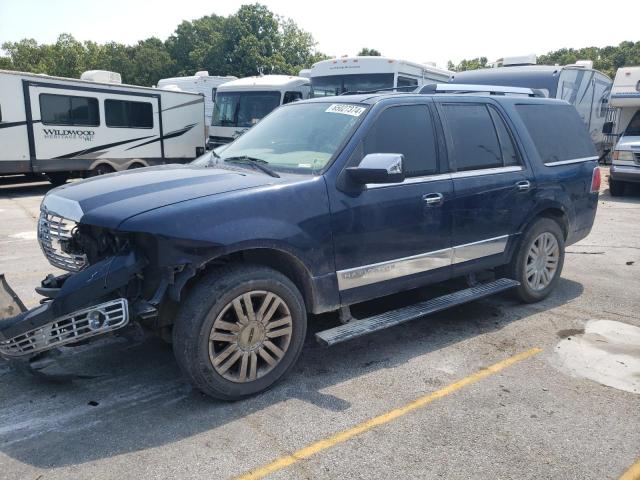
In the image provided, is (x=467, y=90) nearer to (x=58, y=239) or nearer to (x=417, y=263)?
(x=417, y=263)

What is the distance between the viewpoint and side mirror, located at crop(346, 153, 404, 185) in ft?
12.1

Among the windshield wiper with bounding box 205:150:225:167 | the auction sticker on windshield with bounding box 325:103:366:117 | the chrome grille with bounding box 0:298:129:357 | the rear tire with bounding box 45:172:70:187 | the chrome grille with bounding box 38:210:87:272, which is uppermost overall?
the auction sticker on windshield with bounding box 325:103:366:117

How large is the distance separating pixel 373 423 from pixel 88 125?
45.9 feet

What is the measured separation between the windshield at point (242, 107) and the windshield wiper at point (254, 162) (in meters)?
11.6

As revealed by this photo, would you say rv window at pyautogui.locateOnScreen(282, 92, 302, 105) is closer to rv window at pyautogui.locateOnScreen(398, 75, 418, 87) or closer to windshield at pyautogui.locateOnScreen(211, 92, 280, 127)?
windshield at pyautogui.locateOnScreen(211, 92, 280, 127)

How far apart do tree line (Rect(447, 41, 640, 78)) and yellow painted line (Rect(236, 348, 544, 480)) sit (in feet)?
189

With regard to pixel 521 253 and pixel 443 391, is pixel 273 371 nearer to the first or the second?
pixel 443 391

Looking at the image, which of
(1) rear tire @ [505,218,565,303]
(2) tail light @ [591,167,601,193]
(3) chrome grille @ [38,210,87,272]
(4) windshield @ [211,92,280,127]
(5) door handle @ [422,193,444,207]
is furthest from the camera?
(4) windshield @ [211,92,280,127]

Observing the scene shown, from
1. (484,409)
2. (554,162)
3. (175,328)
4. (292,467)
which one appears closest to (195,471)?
(292,467)

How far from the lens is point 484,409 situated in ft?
11.4

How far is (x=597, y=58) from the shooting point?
211ft

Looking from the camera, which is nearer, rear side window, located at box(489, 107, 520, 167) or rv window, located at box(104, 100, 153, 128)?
rear side window, located at box(489, 107, 520, 167)

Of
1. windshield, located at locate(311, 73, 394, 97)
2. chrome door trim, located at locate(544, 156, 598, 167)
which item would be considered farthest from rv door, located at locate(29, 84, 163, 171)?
chrome door trim, located at locate(544, 156, 598, 167)

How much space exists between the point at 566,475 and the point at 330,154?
8.08 ft
